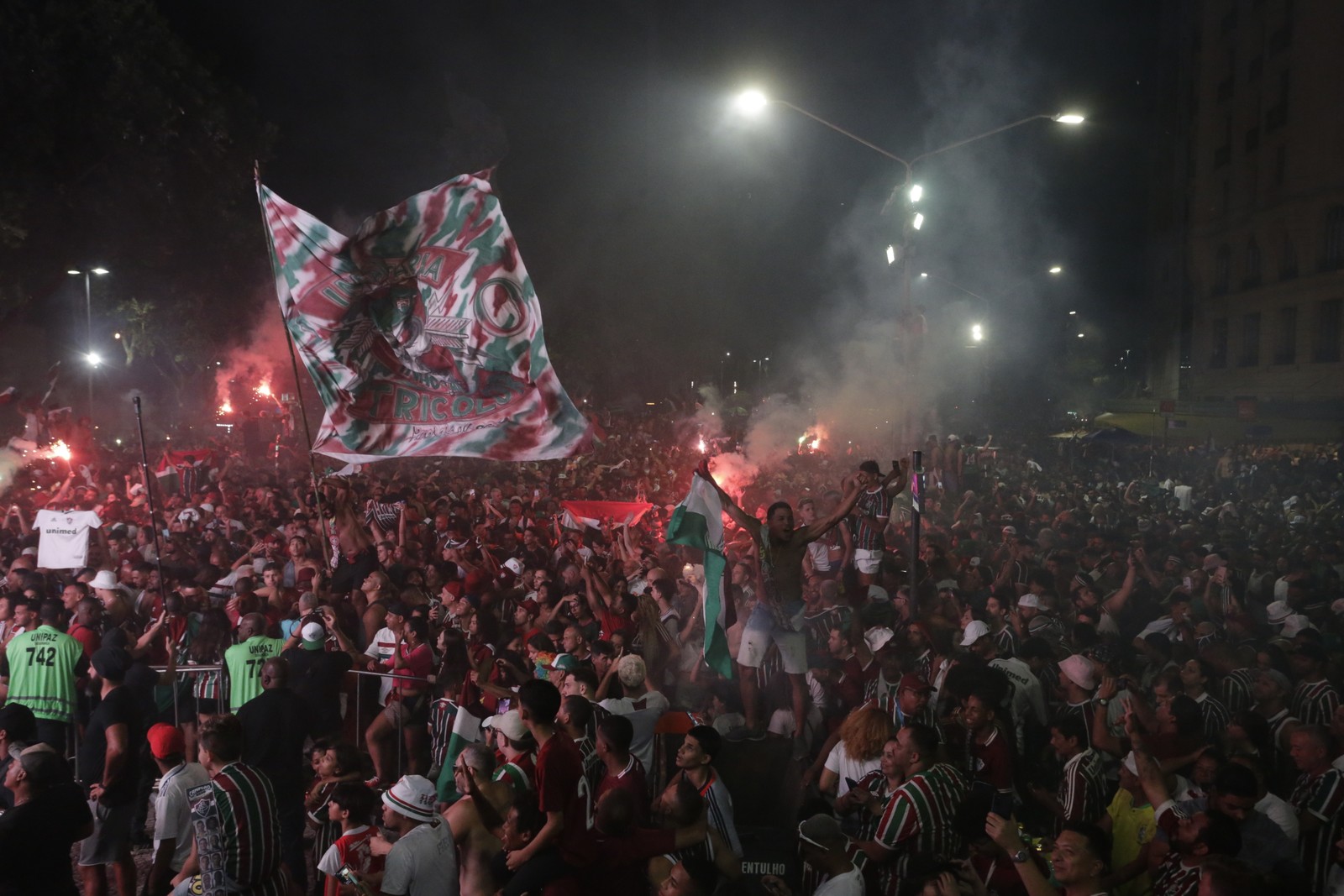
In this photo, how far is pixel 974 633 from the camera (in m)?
7.52

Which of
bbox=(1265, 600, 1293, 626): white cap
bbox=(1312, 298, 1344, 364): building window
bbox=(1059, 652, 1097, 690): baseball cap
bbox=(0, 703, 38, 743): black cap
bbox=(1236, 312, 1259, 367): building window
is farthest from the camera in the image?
bbox=(1236, 312, 1259, 367): building window

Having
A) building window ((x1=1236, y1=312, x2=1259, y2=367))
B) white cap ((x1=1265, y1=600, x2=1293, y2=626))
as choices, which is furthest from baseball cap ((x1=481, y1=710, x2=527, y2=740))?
building window ((x1=1236, y1=312, x2=1259, y2=367))

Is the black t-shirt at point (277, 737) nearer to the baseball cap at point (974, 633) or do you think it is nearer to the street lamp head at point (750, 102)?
the baseball cap at point (974, 633)

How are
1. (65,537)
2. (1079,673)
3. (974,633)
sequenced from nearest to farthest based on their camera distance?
(1079,673)
(974,633)
(65,537)

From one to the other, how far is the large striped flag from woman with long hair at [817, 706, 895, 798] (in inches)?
71.1

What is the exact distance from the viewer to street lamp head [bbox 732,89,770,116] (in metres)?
13.2

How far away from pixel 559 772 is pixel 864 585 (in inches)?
243

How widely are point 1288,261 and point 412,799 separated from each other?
4333 cm

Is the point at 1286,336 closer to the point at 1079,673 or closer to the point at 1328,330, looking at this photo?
the point at 1328,330

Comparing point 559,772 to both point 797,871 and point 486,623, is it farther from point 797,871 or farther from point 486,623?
point 486,623

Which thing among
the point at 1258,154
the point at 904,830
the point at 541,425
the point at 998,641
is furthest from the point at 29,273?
the point at 1258,154

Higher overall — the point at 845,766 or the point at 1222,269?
the point at 1222,269

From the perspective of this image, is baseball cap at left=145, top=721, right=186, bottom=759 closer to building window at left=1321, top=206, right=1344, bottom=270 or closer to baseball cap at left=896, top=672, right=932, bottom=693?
baseball cap at left=896, top=672, right=932, bottom=693

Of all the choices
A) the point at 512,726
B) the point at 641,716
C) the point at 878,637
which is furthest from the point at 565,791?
the point at 878,637
